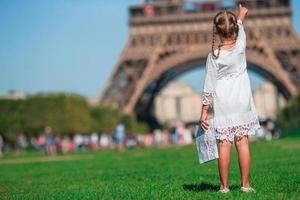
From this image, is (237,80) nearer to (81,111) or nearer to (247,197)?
(247,197)

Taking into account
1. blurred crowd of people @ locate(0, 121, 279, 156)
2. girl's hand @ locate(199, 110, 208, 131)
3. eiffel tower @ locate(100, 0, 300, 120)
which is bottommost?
blurred crowd of people @ locate(0, 121, 279, 156)

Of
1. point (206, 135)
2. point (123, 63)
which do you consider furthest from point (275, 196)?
point (123, 63)

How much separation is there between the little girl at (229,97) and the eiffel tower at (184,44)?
48139mm

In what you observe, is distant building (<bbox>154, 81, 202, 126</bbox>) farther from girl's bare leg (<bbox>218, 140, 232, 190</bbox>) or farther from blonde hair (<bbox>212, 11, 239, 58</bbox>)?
blonde hair (<bbox>212, 11, 239, 58</bbox>)

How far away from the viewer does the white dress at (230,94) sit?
703cm

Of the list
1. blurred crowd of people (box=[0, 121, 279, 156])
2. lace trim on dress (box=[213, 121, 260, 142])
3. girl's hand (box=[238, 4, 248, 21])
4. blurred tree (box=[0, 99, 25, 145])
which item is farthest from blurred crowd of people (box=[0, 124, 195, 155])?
lace trim on dress (box=[213, 121, 260, 142])

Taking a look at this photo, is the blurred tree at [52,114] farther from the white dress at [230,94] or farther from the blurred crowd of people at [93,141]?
the white dress at [230,94]

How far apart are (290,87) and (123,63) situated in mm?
12987

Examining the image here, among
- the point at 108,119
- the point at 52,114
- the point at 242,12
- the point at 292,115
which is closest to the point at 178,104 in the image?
the point at 292,115

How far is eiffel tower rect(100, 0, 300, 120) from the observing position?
182 ft

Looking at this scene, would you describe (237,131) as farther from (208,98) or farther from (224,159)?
(208,98)

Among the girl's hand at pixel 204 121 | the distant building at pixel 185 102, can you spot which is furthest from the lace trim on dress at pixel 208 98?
the distant building at pixel 185 102

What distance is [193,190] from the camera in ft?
25.4

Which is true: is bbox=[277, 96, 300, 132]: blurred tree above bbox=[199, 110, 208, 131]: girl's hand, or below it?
below
